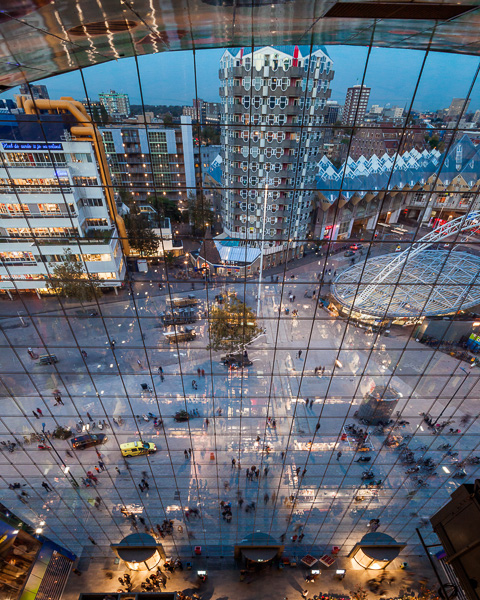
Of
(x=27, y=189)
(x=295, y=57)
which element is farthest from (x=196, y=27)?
(x=295, y=57)

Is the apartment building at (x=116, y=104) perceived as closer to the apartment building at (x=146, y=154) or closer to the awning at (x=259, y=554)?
the awning at (x=259, y=554)

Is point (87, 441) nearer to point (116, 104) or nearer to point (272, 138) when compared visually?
point (116, 104)

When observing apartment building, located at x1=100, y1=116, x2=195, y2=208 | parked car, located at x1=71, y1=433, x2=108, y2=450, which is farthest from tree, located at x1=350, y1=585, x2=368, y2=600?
apartment building, located at x1=100, y1=116, x2=195, y2=208

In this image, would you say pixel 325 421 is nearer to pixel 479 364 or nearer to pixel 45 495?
pixel 479 364

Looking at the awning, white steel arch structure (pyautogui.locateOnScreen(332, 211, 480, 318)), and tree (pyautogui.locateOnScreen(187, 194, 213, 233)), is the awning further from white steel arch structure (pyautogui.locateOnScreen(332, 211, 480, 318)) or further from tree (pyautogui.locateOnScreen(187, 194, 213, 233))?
white steel arch structure (pyautogui.locateOnScreen(332, 211, 480, 318))

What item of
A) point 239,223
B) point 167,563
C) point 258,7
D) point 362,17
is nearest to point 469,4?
point 362,17

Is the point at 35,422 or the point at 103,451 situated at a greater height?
the point at 35,422

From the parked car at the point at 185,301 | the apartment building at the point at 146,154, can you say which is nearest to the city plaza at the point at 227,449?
the parked car at the point at 185,301
